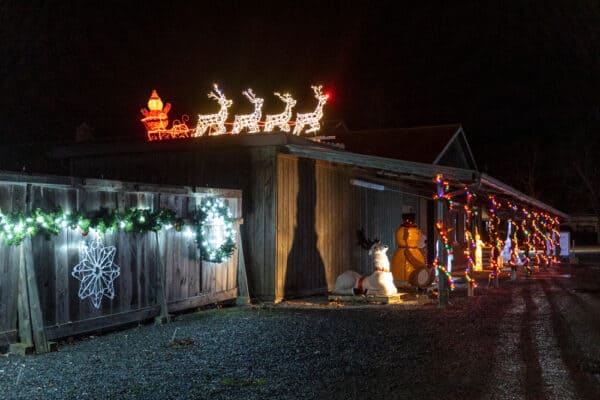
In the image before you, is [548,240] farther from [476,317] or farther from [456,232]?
[476,317]

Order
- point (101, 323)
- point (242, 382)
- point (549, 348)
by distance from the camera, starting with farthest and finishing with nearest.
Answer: point (101, 323) → point (549, 348) → point (242, 382)

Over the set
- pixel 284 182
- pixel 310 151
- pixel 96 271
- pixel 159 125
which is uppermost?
pixel 159 125

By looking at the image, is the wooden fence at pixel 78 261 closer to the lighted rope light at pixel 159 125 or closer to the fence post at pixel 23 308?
the fence post at pixel 23 308

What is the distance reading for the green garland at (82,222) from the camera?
7.80 metres

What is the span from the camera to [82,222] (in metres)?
8.73

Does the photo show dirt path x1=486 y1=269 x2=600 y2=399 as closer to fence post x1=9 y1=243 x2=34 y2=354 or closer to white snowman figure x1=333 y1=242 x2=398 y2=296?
white snowman figure x1=333 y1=242 x2=398 y2=296

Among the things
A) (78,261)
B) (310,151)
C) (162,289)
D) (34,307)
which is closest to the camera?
(34,307)

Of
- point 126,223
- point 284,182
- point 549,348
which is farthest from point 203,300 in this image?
point 549,348

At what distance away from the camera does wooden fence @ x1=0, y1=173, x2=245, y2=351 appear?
789 cm

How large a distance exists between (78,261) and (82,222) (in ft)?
1.78

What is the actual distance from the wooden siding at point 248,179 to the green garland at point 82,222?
8.76ft

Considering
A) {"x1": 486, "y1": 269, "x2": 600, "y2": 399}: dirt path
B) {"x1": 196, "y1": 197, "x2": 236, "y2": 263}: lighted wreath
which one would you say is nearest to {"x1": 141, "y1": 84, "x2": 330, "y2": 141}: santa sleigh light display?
{"x1": 196, "y1": 197, "x2": 236, "y2": 263}: lighted wreath

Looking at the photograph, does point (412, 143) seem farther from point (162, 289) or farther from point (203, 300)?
point (162, 289)

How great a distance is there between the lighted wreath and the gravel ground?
1.06 m
